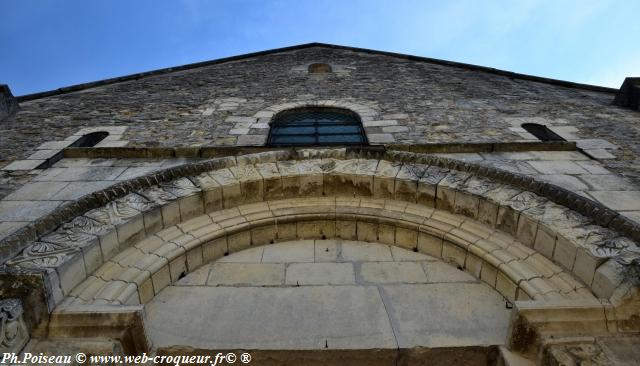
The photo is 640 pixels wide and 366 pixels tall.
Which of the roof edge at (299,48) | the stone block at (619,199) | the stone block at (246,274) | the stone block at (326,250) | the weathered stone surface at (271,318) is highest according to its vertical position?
the roof edge at (299,48)

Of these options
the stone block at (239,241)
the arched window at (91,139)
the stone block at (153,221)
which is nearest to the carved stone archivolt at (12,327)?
the stone block at (153,221)

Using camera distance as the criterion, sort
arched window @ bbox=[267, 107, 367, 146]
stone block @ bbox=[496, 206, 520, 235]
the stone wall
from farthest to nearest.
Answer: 1. arched window @ bbox=[267, 107, 367, 146]
2. the stone wall
3. stone block @ bbox=[496, 206, 520, 235]

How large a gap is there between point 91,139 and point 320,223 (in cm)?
348

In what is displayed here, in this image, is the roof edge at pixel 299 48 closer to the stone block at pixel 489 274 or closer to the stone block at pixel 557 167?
the stone block at pixel 557 167

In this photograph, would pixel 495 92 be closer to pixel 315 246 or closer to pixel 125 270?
pixel 315 246

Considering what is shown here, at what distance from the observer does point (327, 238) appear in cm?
384

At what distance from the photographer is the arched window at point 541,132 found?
5.23 m

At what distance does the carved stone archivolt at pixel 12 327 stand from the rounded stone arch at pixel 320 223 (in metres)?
0.19

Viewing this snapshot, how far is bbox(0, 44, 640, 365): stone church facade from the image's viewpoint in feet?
7.94

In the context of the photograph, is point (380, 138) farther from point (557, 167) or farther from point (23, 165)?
point (23, 165)

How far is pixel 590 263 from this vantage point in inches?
106

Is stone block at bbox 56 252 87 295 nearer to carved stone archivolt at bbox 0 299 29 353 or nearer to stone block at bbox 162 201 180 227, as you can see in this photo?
carved stone archivolt at bbox 0 299 29 353

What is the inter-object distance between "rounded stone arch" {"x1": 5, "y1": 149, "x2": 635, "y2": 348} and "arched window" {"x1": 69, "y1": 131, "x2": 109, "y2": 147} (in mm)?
2054

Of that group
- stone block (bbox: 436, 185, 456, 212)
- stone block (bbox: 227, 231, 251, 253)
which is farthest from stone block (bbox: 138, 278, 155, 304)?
stone block (bbox: 436, 185, 456, 212)
